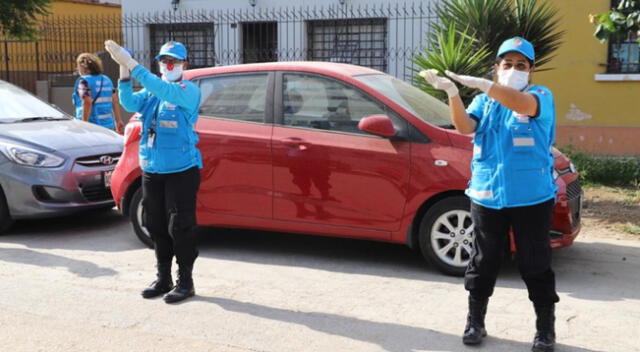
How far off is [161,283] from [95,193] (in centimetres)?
254

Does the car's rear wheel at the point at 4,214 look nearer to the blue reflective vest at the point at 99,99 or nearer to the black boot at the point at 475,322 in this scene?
the blue reflective vest at the point at 99,99

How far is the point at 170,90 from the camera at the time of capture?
4.56 m

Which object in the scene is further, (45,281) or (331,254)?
(331,254)

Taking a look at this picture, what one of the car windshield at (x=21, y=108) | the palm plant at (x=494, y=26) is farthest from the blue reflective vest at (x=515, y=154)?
the car windshield at (x=21, y=108)

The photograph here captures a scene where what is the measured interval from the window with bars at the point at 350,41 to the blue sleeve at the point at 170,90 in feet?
34.7

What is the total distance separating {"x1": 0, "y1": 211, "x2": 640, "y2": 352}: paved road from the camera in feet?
14.0

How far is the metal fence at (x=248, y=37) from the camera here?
14.9m

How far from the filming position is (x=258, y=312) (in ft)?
15.7

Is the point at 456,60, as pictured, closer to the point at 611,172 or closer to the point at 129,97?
the point at 611,172

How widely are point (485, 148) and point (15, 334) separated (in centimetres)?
298

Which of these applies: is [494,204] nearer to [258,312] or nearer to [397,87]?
[258,312]

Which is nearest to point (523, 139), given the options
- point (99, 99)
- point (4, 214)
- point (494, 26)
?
point (4, 214)

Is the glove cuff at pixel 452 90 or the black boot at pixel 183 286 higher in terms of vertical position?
the glove cuff at pixel 452 90

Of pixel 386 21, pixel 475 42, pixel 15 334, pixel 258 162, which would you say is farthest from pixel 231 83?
pixel 386 21
